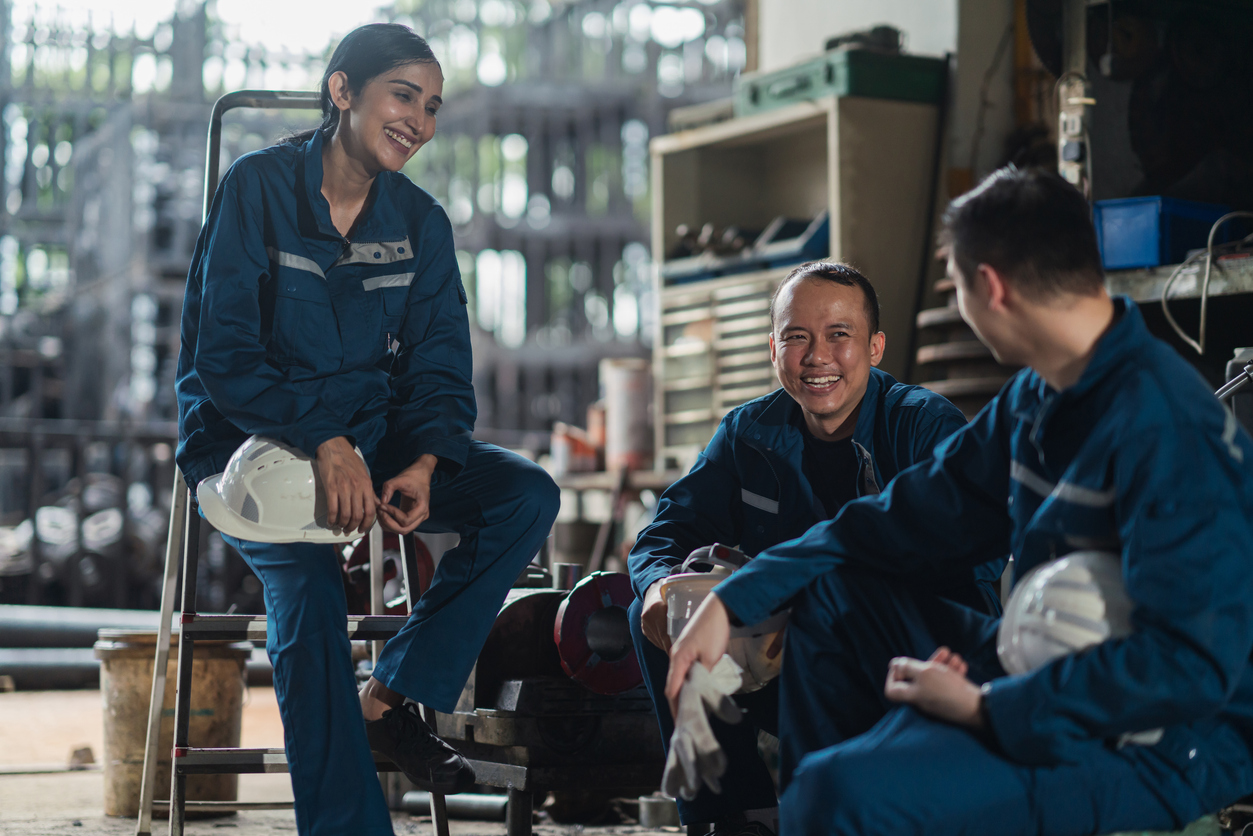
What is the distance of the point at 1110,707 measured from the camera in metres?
1.37

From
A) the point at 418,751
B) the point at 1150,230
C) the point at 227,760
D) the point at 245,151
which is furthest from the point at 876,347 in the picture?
the point at 245,151

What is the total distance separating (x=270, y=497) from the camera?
219cm

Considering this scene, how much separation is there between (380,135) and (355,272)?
0.87 ft

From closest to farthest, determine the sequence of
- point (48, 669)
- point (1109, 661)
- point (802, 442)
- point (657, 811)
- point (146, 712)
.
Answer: point (1109, 661) < point (802, 442) < point (657, 811) < point (146, 712) < point (48, 669)

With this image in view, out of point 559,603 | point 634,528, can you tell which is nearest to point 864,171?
point 634,528

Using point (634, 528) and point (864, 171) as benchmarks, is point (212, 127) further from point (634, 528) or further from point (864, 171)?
point (634, 528)

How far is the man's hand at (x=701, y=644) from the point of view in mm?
1742

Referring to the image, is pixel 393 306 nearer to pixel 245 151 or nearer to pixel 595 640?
pixel 595 640

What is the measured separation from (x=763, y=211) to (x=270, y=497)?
498cm

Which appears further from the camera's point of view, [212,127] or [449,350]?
[212,127]

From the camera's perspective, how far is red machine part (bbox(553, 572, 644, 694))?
8.85 feet

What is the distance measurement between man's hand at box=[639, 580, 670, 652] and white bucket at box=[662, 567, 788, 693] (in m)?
0.02

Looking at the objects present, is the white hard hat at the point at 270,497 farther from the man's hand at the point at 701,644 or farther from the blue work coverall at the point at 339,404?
the man's hand at the point at 701,644

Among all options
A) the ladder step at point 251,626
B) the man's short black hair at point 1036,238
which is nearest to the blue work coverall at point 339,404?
the ladder step at point 251,626
